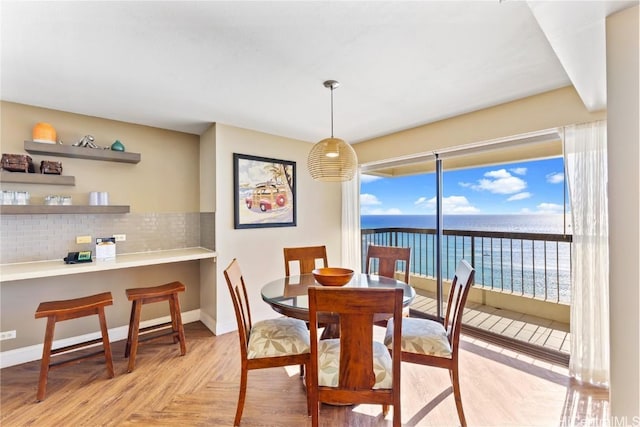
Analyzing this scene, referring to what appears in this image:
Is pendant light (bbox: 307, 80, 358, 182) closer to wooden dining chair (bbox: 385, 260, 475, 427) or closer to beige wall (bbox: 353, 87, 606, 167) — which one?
wooden dining chair (bbox: 385, 260, 475, 427)

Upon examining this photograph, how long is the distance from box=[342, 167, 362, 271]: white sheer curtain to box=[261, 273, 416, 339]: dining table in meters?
1.55

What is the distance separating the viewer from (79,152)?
2.67 meters

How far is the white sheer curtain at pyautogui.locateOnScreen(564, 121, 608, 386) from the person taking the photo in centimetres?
212

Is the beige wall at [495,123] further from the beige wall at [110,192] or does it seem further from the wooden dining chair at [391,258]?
the beige wall at [110,192]

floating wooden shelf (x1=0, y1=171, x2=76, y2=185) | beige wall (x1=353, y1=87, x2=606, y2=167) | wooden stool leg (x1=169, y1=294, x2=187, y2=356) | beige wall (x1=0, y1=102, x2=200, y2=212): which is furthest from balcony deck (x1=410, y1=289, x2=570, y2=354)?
floating wooden shelf (x1=0, y1=171, x2=76, y2=185)

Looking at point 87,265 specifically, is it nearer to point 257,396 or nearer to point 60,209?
point 60,209

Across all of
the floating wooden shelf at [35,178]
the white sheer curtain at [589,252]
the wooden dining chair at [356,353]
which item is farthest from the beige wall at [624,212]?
the floating wooden shelf at [35,178]

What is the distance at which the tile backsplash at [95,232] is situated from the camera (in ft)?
8.32

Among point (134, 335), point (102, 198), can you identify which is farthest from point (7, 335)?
point (102, 198)

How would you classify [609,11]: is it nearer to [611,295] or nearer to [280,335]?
[611,295]

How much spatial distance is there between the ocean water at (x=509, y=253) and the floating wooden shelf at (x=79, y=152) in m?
3.12

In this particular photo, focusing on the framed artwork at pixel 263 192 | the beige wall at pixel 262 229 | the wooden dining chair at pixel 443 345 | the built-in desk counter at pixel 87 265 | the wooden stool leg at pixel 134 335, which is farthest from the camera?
the framed artwork at pixel 263 192

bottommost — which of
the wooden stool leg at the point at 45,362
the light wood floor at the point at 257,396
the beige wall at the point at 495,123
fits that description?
the light wood floor at the point at 257,396

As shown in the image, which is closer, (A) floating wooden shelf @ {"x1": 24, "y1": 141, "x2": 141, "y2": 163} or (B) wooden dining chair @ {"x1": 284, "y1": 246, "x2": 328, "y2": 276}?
(A) floating wooden shelf @ {"x1": 24, "y1": 141, "x2": 141, "y2": 163}
